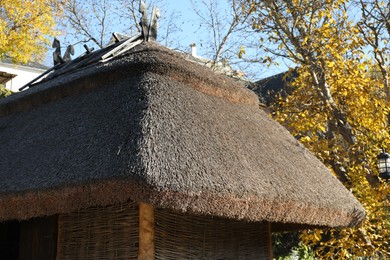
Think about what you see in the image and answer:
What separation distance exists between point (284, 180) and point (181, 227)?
4.12ft

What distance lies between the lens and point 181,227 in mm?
5371

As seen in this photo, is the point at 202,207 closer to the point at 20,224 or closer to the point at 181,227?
the point at 181,227

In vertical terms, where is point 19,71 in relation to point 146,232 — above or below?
above

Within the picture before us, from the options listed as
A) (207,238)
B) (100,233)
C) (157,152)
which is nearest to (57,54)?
(100,233)

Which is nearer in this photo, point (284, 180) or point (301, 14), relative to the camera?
point (284, 180)

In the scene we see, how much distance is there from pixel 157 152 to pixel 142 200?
0.50m

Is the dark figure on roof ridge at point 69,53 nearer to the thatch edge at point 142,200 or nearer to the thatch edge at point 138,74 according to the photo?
the thatch edge at point 138,74

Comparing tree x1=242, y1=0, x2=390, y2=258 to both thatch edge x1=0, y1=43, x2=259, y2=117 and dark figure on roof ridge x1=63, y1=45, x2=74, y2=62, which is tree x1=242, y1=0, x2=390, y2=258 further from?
dark figure on roof ridge x1=63, y1=45, x2=74, y2=62

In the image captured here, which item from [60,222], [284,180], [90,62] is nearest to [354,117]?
[284,180]

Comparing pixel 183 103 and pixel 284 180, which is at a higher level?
pixel 183 103

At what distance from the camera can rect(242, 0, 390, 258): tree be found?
767 cm

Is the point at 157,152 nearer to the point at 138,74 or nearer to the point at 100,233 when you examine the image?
the point at 100,233

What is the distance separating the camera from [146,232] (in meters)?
4.87

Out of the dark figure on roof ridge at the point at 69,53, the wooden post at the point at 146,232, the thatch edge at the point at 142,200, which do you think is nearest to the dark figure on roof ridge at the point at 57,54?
the dark figure on roof ridge at the point at 69,53
